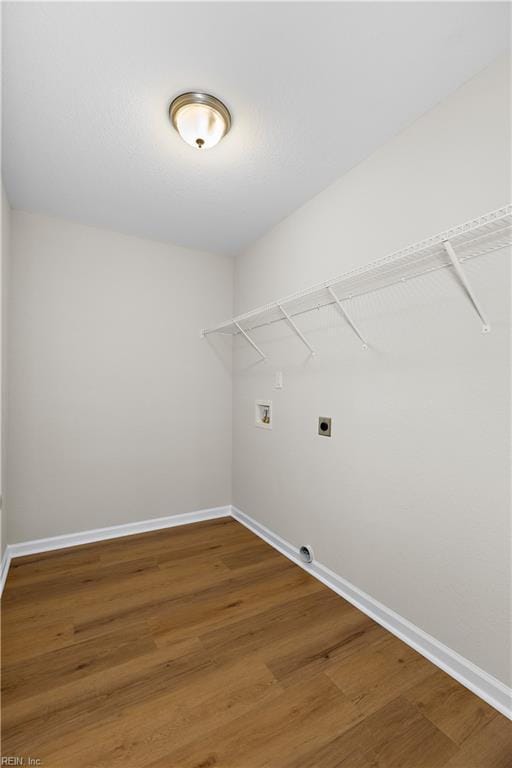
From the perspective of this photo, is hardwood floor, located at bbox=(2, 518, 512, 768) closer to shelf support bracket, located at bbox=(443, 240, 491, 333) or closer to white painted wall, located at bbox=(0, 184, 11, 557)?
white painted wall, located at bbox=(0, 184, 11, 557)

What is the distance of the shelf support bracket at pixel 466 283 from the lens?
1.27 metres

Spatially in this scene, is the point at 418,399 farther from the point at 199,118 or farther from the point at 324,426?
the point at 199,118

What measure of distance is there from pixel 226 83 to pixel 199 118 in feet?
0.60

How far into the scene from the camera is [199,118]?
1.60 meters

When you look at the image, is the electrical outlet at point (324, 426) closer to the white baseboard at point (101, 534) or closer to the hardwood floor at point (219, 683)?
the hardwood floor at point (219, 683)

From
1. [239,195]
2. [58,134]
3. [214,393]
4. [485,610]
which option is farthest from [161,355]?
[485,610]

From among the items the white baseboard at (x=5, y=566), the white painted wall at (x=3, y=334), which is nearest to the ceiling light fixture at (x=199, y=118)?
the white painted wall at (x=3, y=334)

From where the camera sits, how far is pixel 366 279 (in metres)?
1.92

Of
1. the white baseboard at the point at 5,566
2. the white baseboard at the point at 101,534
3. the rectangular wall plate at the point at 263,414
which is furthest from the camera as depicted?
the rectangular wall plate at the point at 263,414

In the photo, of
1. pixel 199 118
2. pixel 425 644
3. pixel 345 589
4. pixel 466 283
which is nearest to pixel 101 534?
pixel 345 589

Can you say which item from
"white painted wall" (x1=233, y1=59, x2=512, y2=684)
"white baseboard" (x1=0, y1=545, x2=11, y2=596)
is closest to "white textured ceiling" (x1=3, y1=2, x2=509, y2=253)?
"white painted wall" (x1=233, y1=59, x2=512, y2=684)

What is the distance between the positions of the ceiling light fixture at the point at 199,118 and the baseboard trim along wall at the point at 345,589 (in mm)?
2511

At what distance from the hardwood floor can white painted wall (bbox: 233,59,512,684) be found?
24 centimetres

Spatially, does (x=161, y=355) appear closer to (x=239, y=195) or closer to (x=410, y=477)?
(x=239, y=195)
